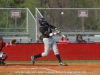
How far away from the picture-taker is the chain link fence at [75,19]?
1057 inches

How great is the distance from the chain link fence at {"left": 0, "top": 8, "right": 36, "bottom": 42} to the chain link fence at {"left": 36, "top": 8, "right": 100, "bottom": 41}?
75cm

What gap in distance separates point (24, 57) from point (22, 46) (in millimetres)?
620

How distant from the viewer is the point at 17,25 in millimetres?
27031

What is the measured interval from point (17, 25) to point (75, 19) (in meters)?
3.41

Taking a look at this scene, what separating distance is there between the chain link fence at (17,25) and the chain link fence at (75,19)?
0.75 metres

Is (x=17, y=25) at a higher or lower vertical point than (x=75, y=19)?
lower

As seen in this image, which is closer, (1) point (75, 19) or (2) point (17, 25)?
(1) point (75, 19)

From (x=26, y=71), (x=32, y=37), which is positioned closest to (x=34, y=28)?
(x=32, y=37)

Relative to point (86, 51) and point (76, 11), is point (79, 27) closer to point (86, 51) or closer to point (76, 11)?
point (76, 11)

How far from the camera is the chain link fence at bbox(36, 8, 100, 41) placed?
26.8 metres

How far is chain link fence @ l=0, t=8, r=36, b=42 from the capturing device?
87.9 feet

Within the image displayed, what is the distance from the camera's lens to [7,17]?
1064 inches

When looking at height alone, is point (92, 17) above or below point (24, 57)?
above

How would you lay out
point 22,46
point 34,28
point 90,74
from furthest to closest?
point 34,28, point 22,46, point 90,74
